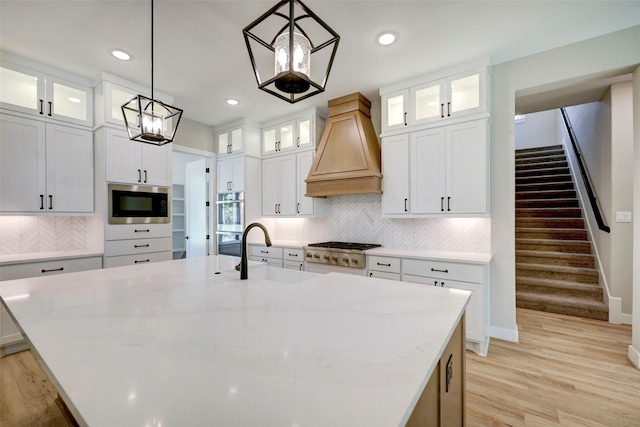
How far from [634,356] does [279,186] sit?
4190 mm

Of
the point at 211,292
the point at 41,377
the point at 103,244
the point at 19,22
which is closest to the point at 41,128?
the point at 19,22

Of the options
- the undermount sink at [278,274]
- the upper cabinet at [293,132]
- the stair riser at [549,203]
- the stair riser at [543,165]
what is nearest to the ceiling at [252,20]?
the upper cabinet at [293,132]

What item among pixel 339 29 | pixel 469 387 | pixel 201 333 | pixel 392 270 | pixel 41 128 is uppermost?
pixel 339 29

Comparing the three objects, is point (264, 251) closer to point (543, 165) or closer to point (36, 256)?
point (36, 256)

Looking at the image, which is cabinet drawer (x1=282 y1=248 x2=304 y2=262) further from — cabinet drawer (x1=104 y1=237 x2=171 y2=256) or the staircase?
the staircase

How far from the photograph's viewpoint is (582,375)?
223 cm

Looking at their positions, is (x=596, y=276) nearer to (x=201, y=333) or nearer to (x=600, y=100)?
(x=600, y=100)

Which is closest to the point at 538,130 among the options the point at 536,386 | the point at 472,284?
the point at 472,284

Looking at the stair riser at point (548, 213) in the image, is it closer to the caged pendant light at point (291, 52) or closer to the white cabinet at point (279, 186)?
the white cabinet at point (279, 186)

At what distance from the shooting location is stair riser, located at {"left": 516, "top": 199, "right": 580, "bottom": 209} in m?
4.86

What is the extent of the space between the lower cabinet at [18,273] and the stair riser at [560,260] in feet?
19.7

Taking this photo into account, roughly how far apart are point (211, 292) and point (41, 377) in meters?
2.17

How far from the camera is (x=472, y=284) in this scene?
2.57m

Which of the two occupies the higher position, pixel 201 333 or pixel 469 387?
pixel 201 333
